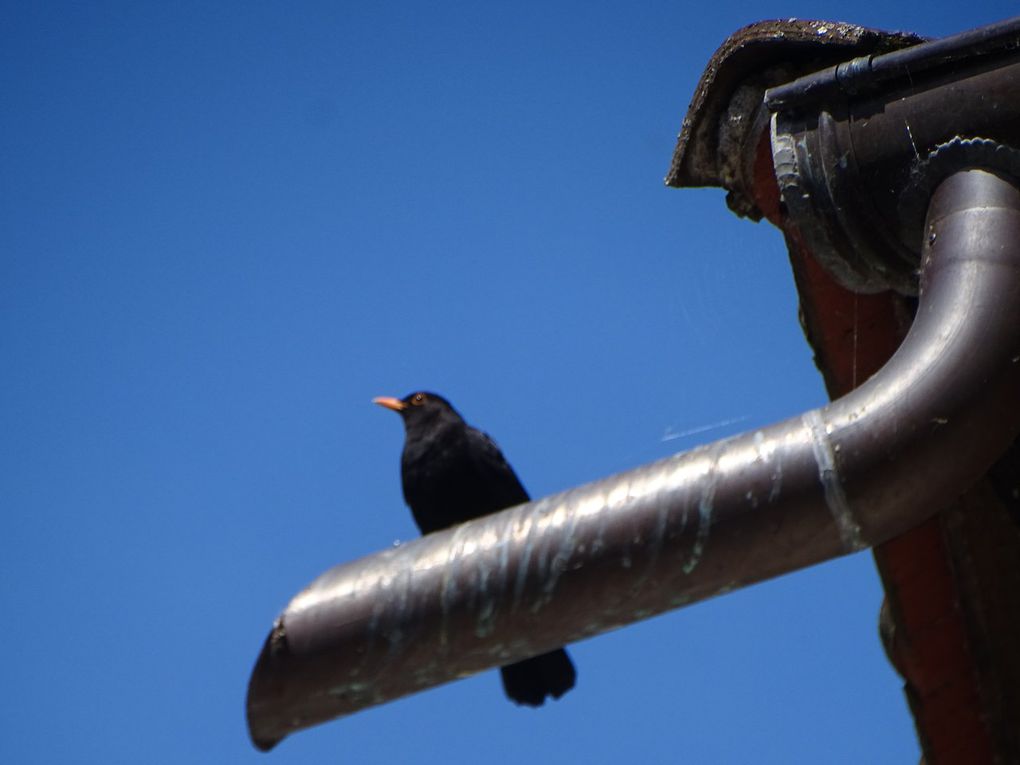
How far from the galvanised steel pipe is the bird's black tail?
10.8 feet

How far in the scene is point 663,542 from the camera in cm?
195

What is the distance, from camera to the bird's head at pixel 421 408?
7.19 meters

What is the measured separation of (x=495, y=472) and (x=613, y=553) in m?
4.80

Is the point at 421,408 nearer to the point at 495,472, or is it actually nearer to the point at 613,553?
the point at 495,472

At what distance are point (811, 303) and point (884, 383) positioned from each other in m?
1.47

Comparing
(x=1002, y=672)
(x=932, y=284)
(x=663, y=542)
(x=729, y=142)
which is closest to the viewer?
(x=663, y=542)

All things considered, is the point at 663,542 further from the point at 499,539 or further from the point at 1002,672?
the point at 1002,672

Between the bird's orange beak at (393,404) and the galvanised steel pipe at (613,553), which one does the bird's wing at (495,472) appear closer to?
the bird's orange beak at (393,404)

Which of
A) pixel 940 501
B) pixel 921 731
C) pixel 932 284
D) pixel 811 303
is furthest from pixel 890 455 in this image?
pixel 921 731

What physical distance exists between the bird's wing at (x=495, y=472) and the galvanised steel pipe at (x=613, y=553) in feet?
15.0

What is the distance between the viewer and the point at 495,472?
6750mm

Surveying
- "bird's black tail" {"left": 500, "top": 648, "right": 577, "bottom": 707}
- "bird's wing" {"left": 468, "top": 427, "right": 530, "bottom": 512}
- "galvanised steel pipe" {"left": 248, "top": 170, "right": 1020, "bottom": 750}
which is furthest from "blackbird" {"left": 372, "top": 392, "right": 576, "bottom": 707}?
"galvanised steel pipe" {"left": 248, "top": 170, "right": 1020, "bottom": 750}

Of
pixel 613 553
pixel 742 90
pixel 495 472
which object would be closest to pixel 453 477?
pixel 495 472

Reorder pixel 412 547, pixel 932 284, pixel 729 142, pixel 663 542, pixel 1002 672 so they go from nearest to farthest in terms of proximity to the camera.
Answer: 1. pixel 663 542
2. pixel 412 547
3. pixel 932 284
4. pixel 1002 672
5. pixel 729 142
